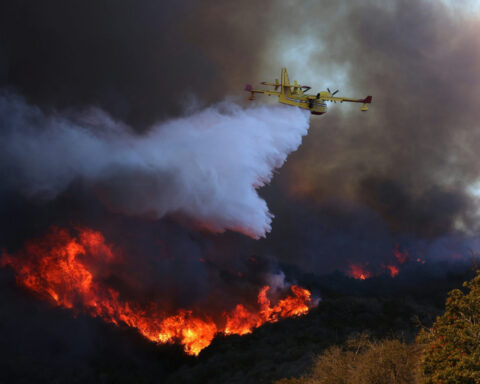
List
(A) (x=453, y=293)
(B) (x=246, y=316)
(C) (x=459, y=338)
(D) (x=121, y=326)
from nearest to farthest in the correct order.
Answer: (C) (x=459, y=338) < (A) (x=453, y=293) < (D) (x=121, y=326) < (B) (x=246, y=316)

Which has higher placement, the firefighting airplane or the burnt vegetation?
the firefighting airplane

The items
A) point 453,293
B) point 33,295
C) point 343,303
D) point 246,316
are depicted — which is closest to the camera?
point 453,293

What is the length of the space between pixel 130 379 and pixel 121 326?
69.6 ft

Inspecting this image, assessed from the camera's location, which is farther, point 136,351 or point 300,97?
point 136,351

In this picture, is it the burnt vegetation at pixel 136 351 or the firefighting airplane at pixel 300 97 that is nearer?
the firefighting airplane at pixel 300 97

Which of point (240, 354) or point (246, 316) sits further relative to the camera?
point (246, 316)

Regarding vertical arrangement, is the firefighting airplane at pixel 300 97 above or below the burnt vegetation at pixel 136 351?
above

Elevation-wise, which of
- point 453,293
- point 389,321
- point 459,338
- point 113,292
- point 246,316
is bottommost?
point 459,338

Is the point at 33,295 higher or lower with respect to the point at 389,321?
lower

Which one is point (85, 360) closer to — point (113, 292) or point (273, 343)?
point (113, 292)

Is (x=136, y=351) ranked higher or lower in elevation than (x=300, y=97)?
lower

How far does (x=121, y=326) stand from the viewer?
14362 centimetres

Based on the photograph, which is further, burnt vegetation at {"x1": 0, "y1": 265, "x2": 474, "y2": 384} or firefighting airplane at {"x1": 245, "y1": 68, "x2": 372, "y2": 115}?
burnt vegetation at {"x1": 0, "y1": 265, "x2": 474, "y2": 384}

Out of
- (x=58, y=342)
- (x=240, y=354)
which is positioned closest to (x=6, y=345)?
(x=58, y=342)
